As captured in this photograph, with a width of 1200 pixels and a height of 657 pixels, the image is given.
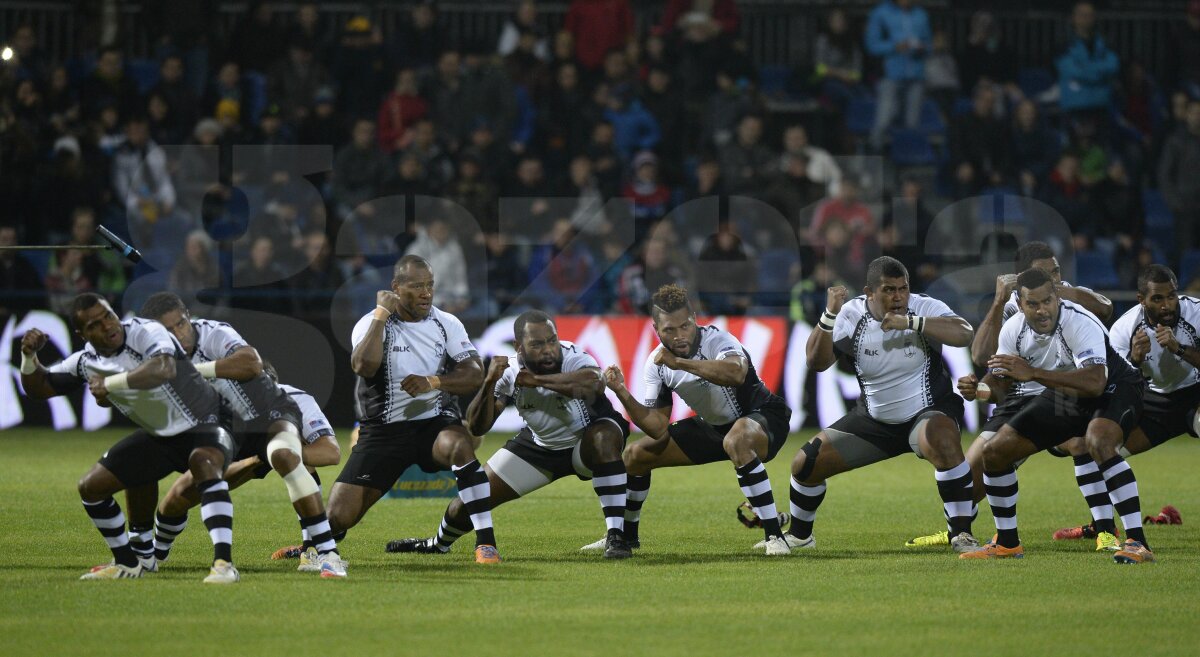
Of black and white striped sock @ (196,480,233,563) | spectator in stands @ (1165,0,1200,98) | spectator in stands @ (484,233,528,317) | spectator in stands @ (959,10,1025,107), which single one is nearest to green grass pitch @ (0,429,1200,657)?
Result: black and white striped sock @ (196,480,233,563)

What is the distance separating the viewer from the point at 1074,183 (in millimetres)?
23875

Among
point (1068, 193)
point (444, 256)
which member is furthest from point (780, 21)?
point (444, 256)

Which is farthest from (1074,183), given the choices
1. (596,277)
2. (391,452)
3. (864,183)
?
(391,452)

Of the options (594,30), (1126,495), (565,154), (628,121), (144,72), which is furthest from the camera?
(594,30)

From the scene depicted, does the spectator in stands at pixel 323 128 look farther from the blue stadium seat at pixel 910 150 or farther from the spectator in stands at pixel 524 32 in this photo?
the blue stadium seat at pixel 910 150

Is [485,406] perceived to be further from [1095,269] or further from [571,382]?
[1095,269]

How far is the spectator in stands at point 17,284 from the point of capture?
65.2 ft

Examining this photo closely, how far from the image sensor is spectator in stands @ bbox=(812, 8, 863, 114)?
2494 cm

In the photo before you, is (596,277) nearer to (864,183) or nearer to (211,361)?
(864,183)

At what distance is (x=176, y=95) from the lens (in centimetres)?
2225

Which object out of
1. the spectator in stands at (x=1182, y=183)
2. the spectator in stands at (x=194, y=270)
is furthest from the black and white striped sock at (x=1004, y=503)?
the spectator in stands at (x=1182, y=183)

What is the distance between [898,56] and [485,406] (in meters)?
14.9

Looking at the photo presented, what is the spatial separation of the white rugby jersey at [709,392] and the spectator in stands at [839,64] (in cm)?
1363

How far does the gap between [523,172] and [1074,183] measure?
8.38m
